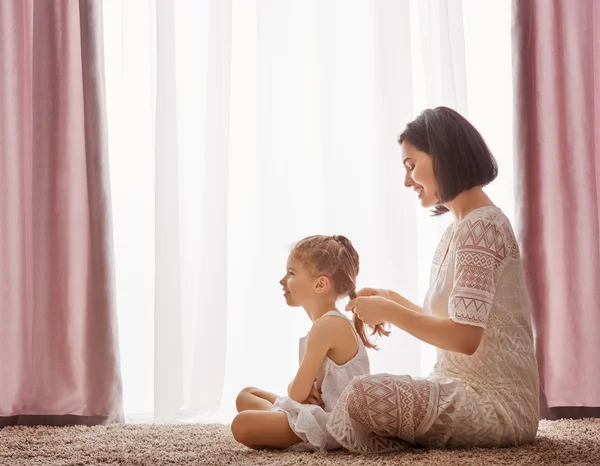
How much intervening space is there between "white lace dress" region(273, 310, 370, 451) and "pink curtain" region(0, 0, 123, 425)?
2.97ft

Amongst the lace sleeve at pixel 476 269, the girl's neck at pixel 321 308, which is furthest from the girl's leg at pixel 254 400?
the lace sleeve at pixel 476 269

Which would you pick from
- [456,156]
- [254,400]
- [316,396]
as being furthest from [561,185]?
[254,400]

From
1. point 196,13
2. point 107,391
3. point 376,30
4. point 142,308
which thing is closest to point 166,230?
point 142,308

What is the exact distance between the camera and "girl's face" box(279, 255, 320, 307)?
1.88m

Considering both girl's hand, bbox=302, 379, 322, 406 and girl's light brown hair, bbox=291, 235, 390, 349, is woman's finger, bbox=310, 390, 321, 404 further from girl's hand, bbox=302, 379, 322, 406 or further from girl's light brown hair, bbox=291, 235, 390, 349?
girl's light brown hair, bbox=291, 235, 390, 349

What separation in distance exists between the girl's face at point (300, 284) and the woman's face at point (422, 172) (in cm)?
38

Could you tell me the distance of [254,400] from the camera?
188 centimetres

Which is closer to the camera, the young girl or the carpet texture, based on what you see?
the carpet texture

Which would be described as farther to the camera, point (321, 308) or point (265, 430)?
point (321, 308)

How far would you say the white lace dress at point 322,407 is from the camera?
1595 mm

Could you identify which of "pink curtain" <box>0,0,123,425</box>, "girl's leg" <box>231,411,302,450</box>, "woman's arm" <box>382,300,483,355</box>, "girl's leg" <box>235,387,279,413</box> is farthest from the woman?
"pink curtain" <box>0,0,123,425</box>

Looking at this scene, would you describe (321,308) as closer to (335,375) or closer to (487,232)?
(335,375)

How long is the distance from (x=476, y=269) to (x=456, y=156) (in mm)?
297

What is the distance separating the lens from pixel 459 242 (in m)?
1.59
